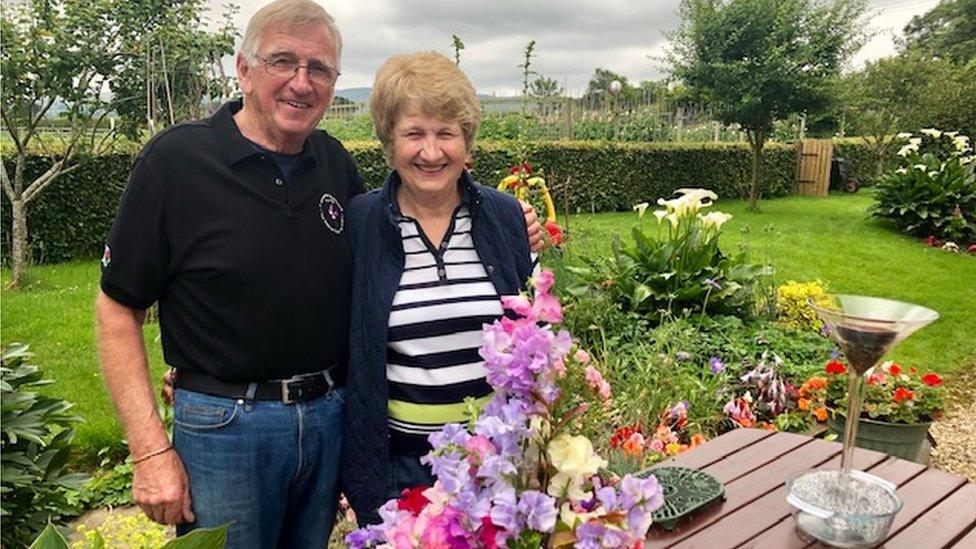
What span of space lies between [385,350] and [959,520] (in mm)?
1474

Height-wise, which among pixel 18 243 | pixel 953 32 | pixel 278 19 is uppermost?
pixel 953 32

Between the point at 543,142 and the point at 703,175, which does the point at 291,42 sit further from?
the point at 703,175

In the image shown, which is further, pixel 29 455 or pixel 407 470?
pixel 29 455

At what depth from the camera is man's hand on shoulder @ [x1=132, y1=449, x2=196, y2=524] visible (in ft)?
4.94

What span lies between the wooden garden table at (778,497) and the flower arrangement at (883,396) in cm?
126

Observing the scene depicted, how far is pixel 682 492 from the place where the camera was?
1.84m

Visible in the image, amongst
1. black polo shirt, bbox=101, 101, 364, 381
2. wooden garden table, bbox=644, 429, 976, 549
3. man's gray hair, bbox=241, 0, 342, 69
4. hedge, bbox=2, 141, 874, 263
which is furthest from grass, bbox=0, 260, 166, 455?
wooden garden table, bbox=644, 429, 976, 549

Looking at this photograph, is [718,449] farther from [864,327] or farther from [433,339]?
[433,339]

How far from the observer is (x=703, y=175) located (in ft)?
44.1

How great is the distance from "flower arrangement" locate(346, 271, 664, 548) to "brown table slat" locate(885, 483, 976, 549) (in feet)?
4.02

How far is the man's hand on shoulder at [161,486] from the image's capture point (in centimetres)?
150

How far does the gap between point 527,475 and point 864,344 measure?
2.85 feet

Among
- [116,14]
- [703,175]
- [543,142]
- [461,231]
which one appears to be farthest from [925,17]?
[461,231]

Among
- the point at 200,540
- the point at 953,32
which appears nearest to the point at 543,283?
the point at 200,540
